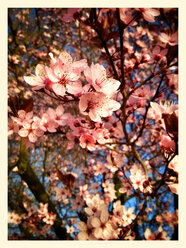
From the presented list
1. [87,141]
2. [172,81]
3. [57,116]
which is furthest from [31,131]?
[172,81]

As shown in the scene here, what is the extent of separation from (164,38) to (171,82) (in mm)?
405

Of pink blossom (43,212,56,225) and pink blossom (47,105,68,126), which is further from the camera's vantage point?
pink blossom (43,212,56,225)

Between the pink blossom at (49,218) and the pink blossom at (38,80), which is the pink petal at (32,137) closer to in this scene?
the pink blossom at (38,80)

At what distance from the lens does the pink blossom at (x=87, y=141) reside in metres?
1.02

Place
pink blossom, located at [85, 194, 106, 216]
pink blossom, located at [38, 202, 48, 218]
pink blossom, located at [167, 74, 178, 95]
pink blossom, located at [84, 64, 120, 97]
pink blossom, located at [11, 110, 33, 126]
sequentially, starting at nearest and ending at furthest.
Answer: pink blossom, located at [84, 64, 120, 97] → pink blossom, located at [11, 110, 33, 126] → pink blossom, located at [85, 194, 106, 216] → pink blossom, located at [167, 74, 178, 95] → pink blossom, located at [38, 202, 48, 218]

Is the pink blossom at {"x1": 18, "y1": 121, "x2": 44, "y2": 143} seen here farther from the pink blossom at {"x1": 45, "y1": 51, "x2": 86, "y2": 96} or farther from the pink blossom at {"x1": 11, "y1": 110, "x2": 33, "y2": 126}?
the pink blossom at {"x1": 45, "y1": 51, "x2": 86, "y2": 96}

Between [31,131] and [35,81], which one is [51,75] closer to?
[35,81]

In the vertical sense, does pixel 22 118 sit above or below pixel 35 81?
below

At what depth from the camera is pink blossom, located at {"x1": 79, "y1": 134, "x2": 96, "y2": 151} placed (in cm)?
102

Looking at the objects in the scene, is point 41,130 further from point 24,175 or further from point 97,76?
A: point 24,175

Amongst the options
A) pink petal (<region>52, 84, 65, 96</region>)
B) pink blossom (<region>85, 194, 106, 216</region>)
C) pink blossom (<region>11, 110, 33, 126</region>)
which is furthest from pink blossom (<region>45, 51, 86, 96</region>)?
pink blossom (<region>85, 194, 106, 216</region>)

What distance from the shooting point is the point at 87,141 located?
1.05 metres

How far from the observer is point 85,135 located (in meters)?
1.02
